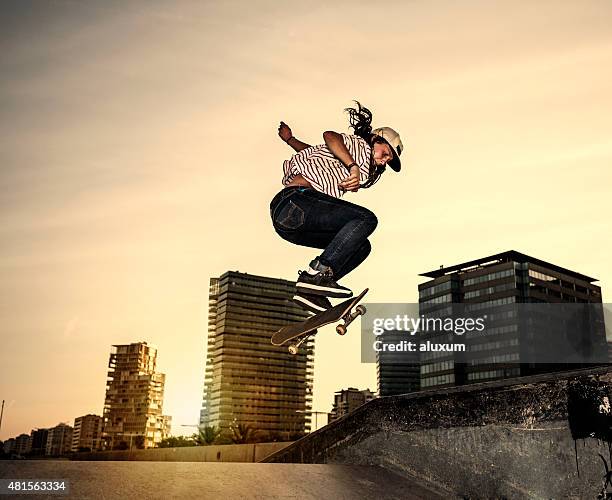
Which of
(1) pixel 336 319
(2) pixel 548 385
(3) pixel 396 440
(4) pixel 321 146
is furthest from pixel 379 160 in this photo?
(3) pixel 396 440

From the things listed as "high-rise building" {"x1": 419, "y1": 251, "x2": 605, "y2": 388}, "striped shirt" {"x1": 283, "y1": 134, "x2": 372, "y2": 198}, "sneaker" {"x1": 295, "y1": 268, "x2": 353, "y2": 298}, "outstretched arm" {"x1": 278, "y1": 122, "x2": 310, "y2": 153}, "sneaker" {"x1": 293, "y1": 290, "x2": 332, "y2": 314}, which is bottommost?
"sneaker" {"x1": 293, "y1": 290, "x2": 332, "y2": 314}

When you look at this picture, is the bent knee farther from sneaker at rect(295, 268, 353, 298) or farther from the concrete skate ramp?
the concrete skate ramp

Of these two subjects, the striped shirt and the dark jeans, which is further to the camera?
the dark jeans

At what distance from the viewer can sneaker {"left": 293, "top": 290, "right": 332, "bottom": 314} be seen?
660cm

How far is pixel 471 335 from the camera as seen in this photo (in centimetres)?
16500

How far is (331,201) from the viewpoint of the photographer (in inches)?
247

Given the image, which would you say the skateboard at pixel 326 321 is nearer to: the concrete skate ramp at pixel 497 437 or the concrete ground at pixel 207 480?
the concrete ground at pixel 207 480

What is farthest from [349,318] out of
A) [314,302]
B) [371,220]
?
[371,220]

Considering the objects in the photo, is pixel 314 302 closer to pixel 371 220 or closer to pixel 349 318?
pixel 349 318

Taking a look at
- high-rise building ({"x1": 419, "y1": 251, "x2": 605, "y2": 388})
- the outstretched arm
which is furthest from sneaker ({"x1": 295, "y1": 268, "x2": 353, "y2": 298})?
high-rise building ({"x1": 419, "y1": 251, "x2": 605, "y2": 388})

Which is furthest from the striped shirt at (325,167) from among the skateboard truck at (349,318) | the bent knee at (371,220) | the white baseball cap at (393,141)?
the skateboard truck at (349,318)

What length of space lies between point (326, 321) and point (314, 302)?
0.94ft

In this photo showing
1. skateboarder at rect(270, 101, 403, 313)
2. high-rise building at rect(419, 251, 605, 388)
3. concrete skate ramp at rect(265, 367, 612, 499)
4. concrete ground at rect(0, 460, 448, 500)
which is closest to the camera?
concrete ground at rect(0, 460, 448, 500)

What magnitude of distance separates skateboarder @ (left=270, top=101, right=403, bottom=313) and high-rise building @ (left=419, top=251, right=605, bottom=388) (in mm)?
149764
